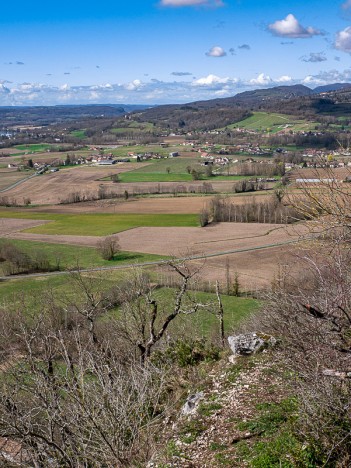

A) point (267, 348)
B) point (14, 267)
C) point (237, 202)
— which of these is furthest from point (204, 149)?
point (267, 348)

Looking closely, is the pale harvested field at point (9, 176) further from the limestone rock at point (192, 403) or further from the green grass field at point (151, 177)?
the limestone rock at point (192, 403)

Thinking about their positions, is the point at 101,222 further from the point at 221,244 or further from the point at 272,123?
the point at 272,123

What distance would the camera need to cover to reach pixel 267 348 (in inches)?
539

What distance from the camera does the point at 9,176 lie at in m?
103

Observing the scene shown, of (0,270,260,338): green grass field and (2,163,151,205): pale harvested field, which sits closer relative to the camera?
(0,270,260,338): green grass field

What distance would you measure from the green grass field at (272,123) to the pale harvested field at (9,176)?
89.6 metres

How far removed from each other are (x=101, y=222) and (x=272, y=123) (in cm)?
12870

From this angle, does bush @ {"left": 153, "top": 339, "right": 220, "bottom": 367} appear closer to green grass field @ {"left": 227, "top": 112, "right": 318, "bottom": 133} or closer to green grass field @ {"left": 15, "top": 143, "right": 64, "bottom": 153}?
green grass field @ {"left": 227, "top": 112, "right": 318, "bottom": 133}

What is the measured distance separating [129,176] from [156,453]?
90.4m

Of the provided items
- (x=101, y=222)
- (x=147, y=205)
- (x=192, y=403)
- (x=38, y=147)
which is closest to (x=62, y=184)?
(x=147, y=205)

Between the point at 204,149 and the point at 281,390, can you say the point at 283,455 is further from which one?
the point at 204,149

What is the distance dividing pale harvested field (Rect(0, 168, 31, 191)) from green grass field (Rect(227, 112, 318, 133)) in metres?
89.6

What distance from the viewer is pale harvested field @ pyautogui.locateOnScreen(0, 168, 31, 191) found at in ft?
308

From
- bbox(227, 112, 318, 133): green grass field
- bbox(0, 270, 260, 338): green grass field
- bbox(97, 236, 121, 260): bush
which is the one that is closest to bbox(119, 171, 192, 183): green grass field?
bbox(97, 236, 121, 260): bush
